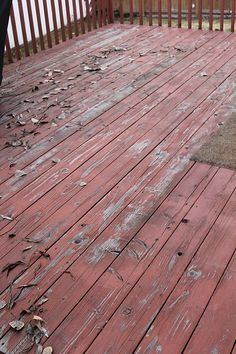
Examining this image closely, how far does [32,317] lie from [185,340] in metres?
0.63

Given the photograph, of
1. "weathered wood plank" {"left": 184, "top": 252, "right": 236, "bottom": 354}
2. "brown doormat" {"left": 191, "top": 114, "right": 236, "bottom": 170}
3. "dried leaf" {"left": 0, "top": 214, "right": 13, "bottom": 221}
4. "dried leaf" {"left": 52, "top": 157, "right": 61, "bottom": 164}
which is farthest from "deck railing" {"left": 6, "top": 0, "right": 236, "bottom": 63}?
"weathered wood plank" {"left": 184, "top": 252, "right": 236, "bottom": 354}

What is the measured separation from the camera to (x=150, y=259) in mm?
2240

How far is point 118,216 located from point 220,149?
1002 millimetres

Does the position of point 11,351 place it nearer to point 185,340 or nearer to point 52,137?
point 185,340

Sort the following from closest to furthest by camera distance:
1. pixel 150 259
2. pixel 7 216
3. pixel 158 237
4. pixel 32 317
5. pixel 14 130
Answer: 1. pixel 32 317
2. pixel 150 259
3. pixel 158 237
4. pixel 7 216
5. pixel 14 130

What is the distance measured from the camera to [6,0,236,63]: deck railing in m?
5.98

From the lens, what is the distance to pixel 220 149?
10.5ft

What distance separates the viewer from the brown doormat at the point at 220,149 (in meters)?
3.05

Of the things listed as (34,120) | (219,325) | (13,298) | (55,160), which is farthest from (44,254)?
(34,120)

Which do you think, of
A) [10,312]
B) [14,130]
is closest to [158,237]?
[10,312]

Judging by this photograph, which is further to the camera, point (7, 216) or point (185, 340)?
point (7, 216)

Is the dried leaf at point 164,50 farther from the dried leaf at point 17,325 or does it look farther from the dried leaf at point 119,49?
the dried leaf at point 17,325

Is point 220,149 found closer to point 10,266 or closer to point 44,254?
point 44,254

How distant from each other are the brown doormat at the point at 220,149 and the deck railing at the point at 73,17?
3.08 m
